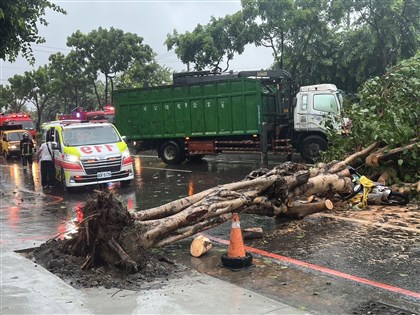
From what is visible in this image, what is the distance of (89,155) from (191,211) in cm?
637

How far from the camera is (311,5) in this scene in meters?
21.5

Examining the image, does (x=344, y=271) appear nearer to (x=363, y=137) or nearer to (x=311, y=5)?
(x=363, y=137)

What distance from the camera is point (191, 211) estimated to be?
20.1 feet

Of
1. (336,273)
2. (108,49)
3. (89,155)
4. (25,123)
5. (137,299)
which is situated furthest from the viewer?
(108,49)

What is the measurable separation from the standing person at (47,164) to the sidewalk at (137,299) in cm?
839

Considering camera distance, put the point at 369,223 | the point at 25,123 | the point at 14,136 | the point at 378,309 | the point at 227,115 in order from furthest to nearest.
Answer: the point at 25,123
the point at 14,136
the point at 227,115
the point at 369,223
the point at 378,309

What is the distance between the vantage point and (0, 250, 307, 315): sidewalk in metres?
4.18

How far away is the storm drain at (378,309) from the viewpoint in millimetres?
4051

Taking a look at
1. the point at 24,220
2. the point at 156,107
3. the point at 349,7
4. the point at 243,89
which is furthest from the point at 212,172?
the point at 349,7

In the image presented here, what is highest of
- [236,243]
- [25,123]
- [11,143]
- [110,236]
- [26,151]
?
[25,123]

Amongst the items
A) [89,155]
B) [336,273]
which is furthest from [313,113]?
[336,273]

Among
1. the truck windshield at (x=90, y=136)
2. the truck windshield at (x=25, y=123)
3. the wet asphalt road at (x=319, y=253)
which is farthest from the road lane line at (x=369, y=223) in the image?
the truck windshield at (x=25, y=123)

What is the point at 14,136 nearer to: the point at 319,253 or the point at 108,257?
the point at 108,257

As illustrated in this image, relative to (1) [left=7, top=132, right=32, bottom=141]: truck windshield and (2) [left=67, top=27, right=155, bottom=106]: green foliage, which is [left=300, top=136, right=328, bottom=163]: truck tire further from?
(2) [left=67, top=27, right=155, bottom=106]: green foliage
